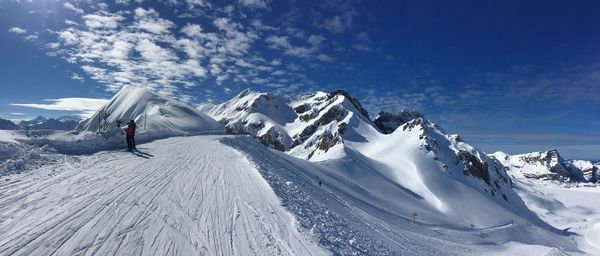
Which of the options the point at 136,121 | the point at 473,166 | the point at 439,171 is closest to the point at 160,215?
the point at 136,121

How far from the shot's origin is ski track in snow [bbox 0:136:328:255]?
24.2ft

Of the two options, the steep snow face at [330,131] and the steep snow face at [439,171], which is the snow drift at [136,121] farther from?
the steep snow face at [439,171]

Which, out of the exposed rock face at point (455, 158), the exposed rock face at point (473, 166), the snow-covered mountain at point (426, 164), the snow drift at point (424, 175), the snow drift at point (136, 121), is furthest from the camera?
the exposed rock face at point (473, 166)

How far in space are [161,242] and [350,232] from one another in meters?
6.44

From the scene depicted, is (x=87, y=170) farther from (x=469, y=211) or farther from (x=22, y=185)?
(x=469, y=211)

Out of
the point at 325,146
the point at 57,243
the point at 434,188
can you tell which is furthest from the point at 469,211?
the point at 57,243

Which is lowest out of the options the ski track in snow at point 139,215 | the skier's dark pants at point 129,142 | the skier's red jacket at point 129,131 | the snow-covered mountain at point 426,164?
the ski track in snow at point 139,215

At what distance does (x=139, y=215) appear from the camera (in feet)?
30.0

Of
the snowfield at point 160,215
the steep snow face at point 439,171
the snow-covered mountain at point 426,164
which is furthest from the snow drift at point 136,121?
the steep snow face at point 439,171

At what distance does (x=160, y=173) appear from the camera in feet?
48.8

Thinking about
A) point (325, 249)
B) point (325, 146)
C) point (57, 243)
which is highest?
point (325, 146)

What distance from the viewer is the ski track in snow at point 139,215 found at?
739 centimetres

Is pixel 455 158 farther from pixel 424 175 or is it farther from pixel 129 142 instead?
pixel 129 142

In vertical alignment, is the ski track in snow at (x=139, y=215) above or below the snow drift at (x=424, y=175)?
below
